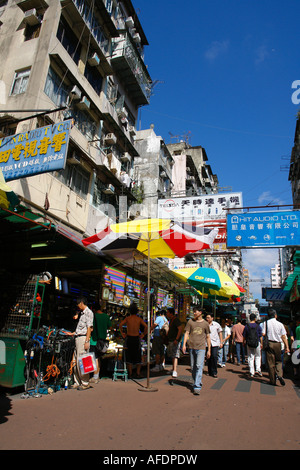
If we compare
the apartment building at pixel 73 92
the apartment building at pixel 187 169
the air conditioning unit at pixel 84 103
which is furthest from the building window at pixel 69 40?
the apartment building at pixel 187 169

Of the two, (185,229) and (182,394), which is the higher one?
(185,229)

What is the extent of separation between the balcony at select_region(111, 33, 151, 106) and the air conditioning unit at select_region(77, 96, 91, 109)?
607 cm

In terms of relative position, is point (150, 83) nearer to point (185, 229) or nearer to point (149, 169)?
point (149, 169)

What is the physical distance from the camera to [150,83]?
24344mm

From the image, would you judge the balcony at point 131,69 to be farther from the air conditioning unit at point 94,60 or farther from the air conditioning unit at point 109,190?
the air conditioning unit at point 109,190

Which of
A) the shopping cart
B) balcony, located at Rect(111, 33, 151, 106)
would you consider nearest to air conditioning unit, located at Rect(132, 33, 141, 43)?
balcony, located at Rect(111, 33, 151, 106)

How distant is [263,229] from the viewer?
39.7 feet

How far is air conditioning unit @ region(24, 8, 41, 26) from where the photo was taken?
44.1 ft

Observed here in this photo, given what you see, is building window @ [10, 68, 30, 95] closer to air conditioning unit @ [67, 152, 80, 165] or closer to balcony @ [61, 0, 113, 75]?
air conditioning unit @ [67, 152, 80, 165]

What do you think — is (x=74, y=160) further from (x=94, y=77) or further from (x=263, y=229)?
(x=263, y=229)

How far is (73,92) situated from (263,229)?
35.7 feet

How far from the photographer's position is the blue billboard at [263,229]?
11719 mm
